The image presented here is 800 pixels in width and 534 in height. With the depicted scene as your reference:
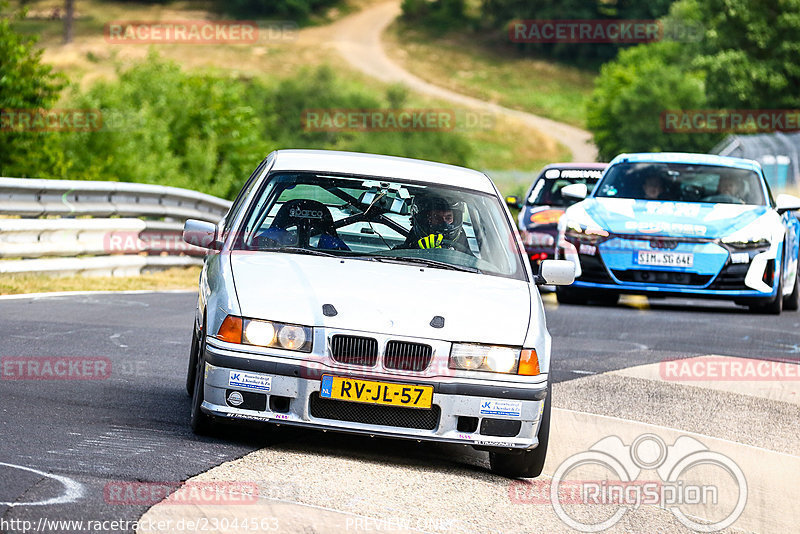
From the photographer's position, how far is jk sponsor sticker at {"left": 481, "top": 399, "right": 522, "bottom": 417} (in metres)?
6.00

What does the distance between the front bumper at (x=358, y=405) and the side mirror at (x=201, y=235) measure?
1.24 metres

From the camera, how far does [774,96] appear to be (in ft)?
197

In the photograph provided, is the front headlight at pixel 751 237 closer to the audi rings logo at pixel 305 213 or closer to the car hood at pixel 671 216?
the car hood at pixel 671 216

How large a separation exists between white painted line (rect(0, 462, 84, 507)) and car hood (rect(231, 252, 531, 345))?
3.77 feet

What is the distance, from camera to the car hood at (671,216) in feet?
45.0

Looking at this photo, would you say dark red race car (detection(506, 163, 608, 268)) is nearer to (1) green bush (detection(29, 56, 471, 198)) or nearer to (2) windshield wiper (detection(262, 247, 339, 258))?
(2) windshield wiper (detection(262, 247, 339, 258))

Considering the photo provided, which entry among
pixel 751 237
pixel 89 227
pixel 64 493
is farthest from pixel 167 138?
pixel 64 493

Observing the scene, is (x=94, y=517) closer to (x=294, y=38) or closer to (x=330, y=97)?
(x=330, y=97)

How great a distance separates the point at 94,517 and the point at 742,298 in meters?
10.5

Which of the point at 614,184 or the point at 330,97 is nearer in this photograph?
the point at 614,184

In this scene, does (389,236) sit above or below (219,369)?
above

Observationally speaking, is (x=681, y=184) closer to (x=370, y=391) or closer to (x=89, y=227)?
(x=89, y=227)

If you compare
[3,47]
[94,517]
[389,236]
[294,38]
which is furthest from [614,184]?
[294,38]

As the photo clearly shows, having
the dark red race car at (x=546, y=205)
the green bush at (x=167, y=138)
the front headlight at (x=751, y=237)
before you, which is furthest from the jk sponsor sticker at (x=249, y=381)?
the green bush at (x=167, y=138)
